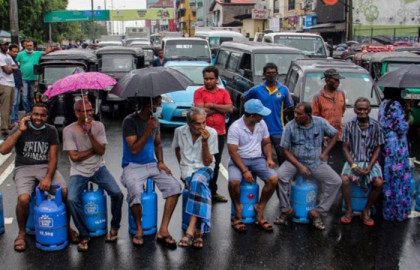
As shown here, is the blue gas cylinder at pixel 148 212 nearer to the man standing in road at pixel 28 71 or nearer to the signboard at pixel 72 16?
the man standing in road at pixel 28 71

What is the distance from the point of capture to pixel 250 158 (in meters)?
5.96

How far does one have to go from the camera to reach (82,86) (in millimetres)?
5398

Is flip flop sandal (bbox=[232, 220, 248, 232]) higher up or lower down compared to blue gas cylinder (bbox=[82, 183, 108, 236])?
lower down

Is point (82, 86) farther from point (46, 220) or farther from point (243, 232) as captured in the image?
point (243, 232)

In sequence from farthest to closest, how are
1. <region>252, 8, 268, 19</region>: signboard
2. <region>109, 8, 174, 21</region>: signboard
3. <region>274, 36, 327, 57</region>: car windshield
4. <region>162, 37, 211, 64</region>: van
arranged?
<region>109, 8, 174, 21</region>: signboard, <region>252, 8, 268, 19</region>: signboard, <region>162, 37, 211, 64</region>: van, <region>274, 36, 327, 57</region>: car windshield

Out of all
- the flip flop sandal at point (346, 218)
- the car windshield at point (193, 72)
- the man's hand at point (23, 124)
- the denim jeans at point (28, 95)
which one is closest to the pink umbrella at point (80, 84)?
the man's hand at point (23, 124)

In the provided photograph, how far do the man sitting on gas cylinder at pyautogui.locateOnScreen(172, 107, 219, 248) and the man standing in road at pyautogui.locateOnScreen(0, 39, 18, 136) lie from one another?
6.22m

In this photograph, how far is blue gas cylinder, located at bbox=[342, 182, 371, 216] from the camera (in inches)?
244

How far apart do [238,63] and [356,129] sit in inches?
288

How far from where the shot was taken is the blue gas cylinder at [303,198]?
19.6 feet

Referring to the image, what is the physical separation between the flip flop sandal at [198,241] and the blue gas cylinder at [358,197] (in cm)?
199

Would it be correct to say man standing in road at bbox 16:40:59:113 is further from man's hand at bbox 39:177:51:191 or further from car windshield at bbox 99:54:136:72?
man's hand at bbox 39:177:51:191

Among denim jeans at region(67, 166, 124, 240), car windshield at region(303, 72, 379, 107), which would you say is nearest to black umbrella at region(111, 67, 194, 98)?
denim jeans at region(67, 166, 124, 240)

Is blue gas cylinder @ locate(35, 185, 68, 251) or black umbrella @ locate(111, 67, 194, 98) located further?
black umbrella @ locate(111, 67, 194, 98)
